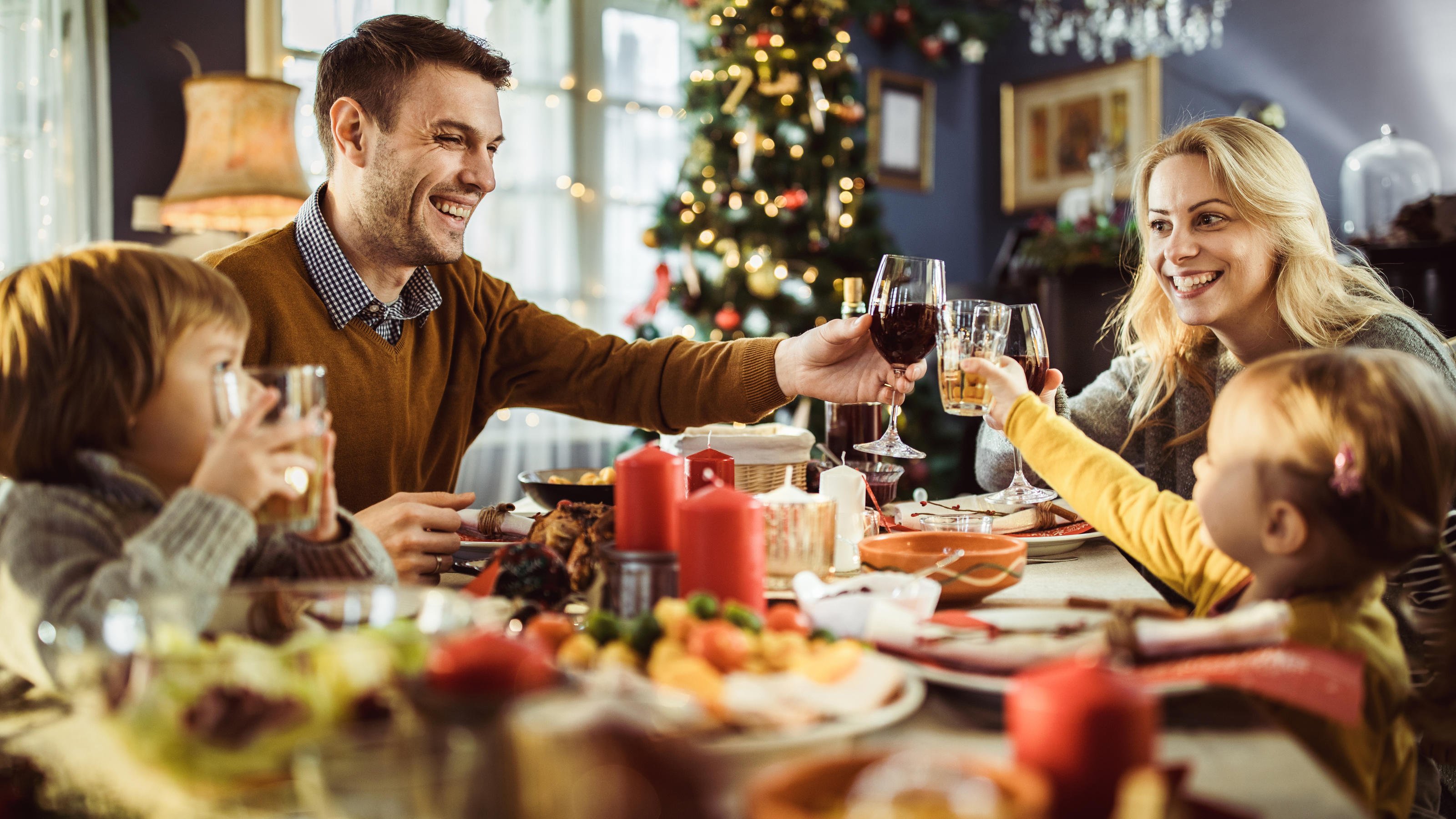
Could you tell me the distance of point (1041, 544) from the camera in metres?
1.57

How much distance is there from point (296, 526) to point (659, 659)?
437 millimetres

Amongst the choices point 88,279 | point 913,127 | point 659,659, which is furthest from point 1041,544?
point 913,127

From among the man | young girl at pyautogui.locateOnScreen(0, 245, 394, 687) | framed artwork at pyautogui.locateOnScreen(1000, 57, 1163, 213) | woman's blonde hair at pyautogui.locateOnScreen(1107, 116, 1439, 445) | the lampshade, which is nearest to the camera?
young girl at pyautogui.locateOnScreen(0, 245, 394, 687)

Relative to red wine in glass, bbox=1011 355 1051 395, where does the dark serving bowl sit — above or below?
below

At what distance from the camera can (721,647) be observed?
0.79 meters

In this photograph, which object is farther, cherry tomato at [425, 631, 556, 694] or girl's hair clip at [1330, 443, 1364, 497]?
girl's hair clip at [1330, 443, 1364, 497]

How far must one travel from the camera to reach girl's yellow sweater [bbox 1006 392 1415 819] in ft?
2.89

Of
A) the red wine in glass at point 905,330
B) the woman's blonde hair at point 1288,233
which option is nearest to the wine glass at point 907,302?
the red wine in glass at point 905,330

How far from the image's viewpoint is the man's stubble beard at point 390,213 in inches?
77.1

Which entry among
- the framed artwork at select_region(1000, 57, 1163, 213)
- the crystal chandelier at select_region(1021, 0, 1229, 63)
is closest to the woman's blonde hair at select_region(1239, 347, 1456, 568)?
the crystal chandelier at select_region(1021, 0, 1229, 63)

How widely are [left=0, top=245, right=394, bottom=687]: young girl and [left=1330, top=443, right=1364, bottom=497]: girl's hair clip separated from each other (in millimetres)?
947

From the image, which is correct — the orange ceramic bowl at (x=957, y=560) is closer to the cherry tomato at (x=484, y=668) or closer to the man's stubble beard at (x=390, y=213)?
the cherry tomato at (x=484, y=668)

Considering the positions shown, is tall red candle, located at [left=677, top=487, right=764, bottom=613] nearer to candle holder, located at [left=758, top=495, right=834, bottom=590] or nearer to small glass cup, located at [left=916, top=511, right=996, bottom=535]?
candle holder, located at [left=758, top=495, right=834, bottom=590]

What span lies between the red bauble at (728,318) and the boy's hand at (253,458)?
11.3 ft
